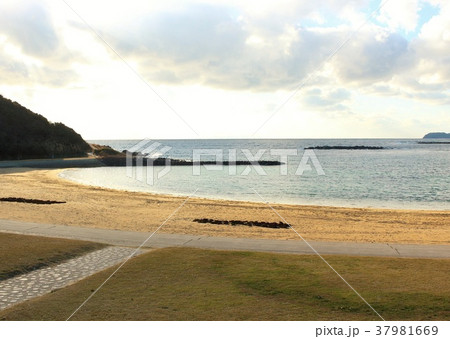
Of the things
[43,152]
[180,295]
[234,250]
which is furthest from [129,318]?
[43,152]

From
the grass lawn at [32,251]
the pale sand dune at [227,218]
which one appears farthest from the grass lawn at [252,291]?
the pale sand dune at [227,218]

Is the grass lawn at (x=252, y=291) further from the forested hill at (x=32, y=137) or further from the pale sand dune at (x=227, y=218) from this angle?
the forested hill at (x=32, y=137)

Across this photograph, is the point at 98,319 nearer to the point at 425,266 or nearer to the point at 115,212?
the point at 425,266

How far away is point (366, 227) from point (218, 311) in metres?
13.9

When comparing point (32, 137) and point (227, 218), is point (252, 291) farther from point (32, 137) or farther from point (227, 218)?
point (32, 137)

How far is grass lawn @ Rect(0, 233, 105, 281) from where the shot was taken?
31.3ft

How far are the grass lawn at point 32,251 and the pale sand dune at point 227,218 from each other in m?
4.03

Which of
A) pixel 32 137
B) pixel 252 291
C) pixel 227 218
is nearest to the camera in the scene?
pixel 252 291

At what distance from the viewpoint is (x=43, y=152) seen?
78062 millimetres

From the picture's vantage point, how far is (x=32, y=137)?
261 ft

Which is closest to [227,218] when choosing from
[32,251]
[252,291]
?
[32,251]

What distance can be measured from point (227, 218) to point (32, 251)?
11.2m

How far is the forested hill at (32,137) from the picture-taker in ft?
237

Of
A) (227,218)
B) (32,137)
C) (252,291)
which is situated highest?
(32,137)
